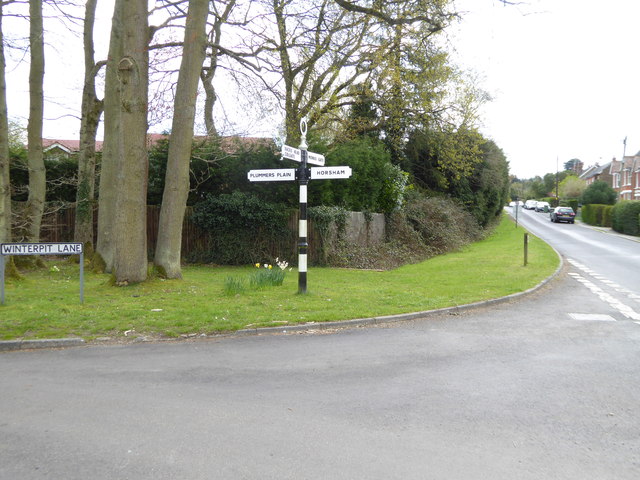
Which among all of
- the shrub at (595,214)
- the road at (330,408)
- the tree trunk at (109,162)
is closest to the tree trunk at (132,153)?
the tree trunk at (109,162)

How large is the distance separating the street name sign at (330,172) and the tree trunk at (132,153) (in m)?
3.98

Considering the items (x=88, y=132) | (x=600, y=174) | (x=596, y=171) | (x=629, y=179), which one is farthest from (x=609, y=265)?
(x=596, y=171)

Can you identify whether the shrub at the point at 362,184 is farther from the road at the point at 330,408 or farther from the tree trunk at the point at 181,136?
the road at the point at 330,408

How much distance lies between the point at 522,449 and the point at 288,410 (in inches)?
75.8

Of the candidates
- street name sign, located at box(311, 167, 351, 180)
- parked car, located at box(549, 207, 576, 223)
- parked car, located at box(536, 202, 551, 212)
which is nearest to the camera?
street name sign, located at box(311, 167, 351, 180)

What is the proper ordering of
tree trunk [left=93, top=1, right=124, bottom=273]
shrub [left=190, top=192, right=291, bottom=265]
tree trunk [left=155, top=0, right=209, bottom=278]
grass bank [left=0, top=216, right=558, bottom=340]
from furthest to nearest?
shrub [left=190, top=192, right=291, bottom=265] → tree trunk [left=93, top=1, right=124, bottom=273] → tree trunk [left=155, top=0, right=209, bottom=278] → grass bank [left=0, top=216, right=558, bottom=340]

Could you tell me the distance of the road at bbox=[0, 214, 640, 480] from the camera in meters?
3.58

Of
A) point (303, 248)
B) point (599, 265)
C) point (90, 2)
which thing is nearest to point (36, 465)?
point (303, 248)

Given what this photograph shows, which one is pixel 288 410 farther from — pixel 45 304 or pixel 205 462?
pixel 45 304

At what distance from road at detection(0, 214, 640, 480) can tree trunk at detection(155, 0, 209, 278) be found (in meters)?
5.67

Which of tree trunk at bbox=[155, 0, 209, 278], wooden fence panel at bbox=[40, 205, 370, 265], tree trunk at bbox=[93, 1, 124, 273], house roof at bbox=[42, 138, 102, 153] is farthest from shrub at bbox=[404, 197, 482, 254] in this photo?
house roof at bbox=[42, 138, 102, 153]

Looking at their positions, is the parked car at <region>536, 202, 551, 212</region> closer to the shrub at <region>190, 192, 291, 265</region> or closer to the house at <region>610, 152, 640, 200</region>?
the house at <region>610, 152, 640, 200</region>

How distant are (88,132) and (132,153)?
5.57 metres

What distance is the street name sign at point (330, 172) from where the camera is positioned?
1029 centimetres
